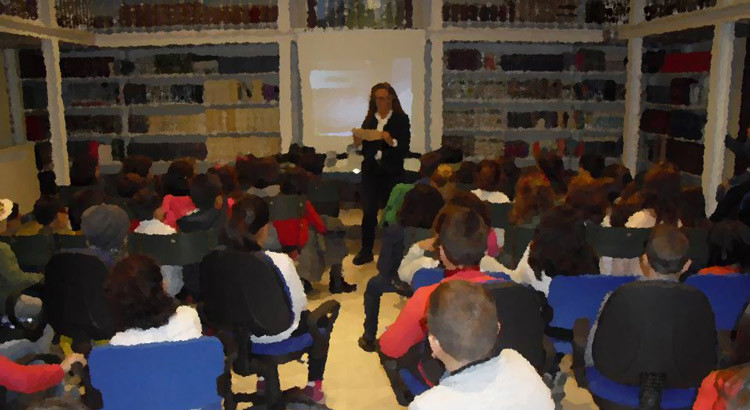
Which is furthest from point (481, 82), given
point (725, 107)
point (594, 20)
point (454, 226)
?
point (454, 226)

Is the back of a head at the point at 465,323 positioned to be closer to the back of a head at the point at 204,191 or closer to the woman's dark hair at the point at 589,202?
the woman's dark hair at the point at 589,202

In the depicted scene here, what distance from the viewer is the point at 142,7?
867 cm

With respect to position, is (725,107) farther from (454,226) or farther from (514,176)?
(454,226)

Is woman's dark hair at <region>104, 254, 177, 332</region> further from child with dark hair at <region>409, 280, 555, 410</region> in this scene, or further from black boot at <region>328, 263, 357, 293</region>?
black boot at <region>328, 263, 357, 293</region>

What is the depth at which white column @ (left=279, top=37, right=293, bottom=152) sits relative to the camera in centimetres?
854

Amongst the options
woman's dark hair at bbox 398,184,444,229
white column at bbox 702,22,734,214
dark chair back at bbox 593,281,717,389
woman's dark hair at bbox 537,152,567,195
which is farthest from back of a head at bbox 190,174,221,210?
white column at bbox 702,22,734,214

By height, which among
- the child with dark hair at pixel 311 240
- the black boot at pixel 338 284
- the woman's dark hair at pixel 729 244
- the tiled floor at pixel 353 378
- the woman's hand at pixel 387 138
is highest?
the woman's hand at pixel 387 138

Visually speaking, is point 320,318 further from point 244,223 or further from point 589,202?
point 589,202

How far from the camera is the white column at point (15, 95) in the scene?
8.57 meters

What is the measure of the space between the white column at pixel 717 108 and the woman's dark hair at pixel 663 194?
2.42m

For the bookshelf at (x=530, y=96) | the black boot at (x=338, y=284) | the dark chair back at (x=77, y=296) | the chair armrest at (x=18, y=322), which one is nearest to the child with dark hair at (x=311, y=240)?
the black boot at (x=338, y=284)

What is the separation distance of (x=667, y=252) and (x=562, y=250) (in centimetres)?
52

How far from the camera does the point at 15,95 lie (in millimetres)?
8648

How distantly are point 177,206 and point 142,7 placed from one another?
501 cm
